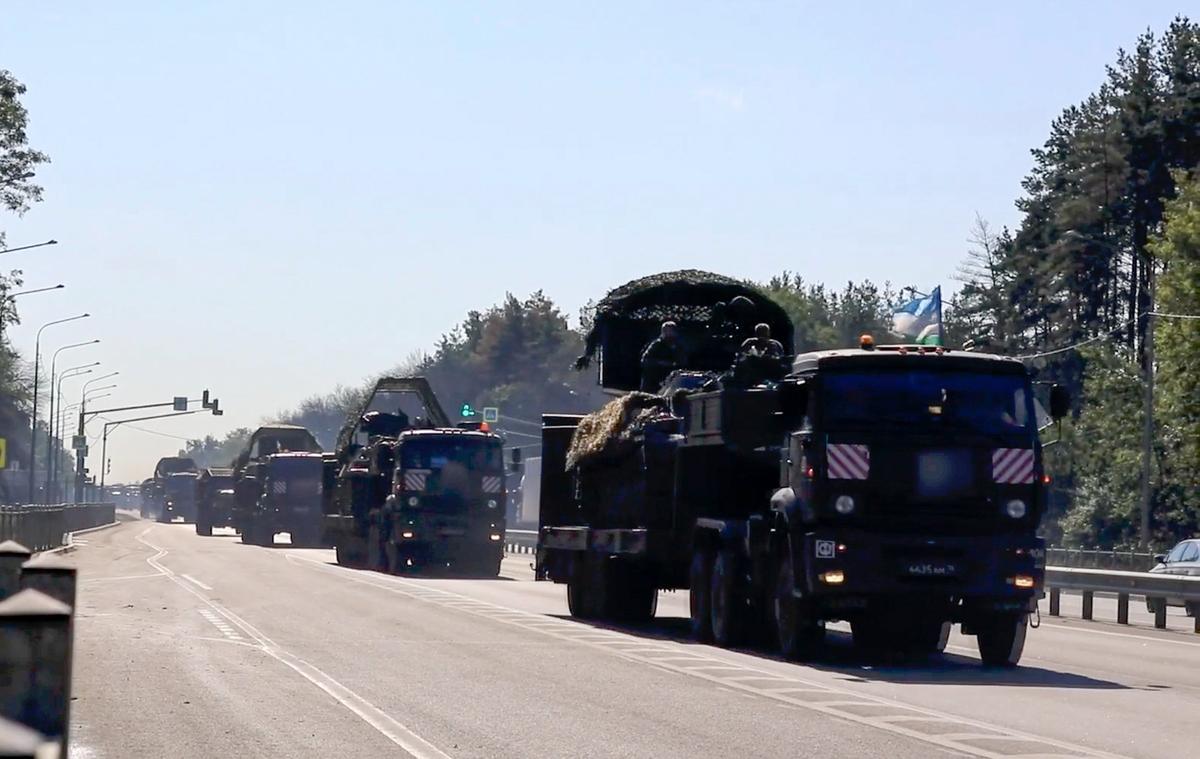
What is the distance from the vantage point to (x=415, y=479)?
4041 centimetres

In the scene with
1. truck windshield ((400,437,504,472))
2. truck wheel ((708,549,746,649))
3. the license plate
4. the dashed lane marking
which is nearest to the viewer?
the dashed lane marking

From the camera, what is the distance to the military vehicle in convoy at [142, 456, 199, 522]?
119 metres

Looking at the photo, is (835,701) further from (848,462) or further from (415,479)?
(415,479)

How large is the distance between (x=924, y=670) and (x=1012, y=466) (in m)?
2.03

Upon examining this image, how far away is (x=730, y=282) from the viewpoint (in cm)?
2566

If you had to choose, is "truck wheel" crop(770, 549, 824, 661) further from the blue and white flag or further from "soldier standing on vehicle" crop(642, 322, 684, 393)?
the blue and white flag

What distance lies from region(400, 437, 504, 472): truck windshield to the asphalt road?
1395cm

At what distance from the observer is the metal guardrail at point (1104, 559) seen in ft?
165

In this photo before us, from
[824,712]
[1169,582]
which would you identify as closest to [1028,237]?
[1169,582]

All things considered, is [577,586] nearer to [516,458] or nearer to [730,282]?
[730,282]

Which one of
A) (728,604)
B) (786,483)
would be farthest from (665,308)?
(786,483)

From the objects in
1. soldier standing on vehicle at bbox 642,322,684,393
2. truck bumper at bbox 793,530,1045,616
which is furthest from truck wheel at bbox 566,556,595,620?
truck bumper at bbox 793,530,1045,616

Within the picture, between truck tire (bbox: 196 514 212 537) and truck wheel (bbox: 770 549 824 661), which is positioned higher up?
truck wheel (bbox: 770 549 824 661)

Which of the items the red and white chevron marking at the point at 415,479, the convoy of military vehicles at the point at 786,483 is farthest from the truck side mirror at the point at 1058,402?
the red and white chevron marking at the point at 415,479
